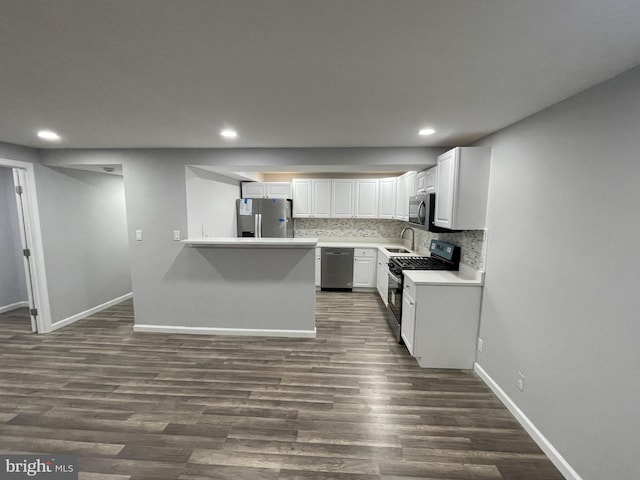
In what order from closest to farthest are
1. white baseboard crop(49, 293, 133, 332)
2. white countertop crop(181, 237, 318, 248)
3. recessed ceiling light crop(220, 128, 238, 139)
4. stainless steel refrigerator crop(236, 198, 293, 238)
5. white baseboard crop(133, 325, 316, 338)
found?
recessed ceiling light crop(220, 128, 238, 139) < white countertop crop(181, 237, 318, 248) < white baseboard crop(133, 325, 316, 338) < white baseboard crop(49, 293, 133, 332) < stainless steel refrigerator crop(236, 198, 293, 238)

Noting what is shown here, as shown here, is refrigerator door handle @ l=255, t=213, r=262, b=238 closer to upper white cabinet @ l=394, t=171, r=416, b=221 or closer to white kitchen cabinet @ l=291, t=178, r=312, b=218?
white kitchen cabinet @ l=291, t=178, r=312, b=218

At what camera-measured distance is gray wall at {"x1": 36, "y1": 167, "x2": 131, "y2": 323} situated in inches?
130

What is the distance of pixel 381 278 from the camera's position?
4.47 metres

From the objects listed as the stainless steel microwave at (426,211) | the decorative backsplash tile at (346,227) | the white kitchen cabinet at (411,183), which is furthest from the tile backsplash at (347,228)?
the stainless steel microwave at (426,211)

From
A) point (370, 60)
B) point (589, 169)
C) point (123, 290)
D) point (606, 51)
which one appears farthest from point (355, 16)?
point (123, 290)

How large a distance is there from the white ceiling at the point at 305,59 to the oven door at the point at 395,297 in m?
1.83

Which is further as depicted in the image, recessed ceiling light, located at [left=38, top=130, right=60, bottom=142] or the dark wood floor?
recessed ceiling light, located at [left=38, top=130, right=60, bottom=142]

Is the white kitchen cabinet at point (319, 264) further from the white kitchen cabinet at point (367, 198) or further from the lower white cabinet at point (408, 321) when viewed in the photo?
the lower white cabinet at point (408, 321)

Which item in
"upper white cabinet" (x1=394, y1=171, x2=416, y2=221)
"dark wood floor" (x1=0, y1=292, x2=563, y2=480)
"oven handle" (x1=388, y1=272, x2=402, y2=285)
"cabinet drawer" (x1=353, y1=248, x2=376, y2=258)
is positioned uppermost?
"upper white cabinet" (x1=394, y1=171, x2=416, y2=221)

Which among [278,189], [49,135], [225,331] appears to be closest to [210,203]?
[278,189]

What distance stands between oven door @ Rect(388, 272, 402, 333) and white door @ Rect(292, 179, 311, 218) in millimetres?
2383

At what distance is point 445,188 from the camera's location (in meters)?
2.58

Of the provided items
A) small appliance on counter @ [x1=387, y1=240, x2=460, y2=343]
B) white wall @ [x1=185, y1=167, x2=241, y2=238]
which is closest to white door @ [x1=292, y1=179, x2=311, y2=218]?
white wall @ [x1=185, y1=167, x2=241, y2=238]

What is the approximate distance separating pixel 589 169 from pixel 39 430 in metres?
4.07
